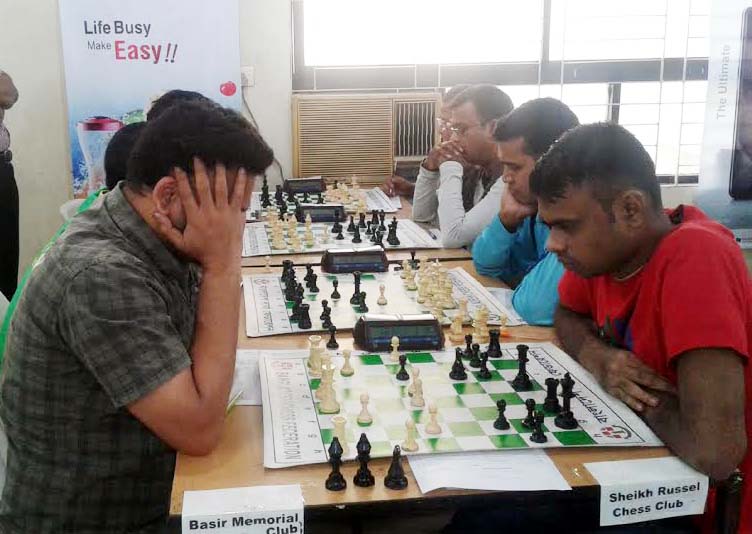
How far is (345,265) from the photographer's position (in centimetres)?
258

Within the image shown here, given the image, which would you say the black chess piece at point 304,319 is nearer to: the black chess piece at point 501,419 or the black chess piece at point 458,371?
the black chess piece at point 458,371

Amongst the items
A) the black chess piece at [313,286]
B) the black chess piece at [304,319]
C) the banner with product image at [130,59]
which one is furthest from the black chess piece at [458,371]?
the banner with product image at [130,59]

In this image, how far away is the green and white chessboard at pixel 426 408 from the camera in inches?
53.6

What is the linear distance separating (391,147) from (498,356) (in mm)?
2925

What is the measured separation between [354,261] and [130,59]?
2437 mm

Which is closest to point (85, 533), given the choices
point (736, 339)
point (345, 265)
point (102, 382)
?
point (102, 382)

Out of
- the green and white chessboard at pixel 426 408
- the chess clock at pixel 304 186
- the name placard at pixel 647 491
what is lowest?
the name placard at pixel 647 491

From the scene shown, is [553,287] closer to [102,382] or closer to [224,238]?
[224,238]

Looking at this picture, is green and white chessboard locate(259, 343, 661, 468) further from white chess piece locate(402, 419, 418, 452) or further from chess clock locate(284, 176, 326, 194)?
chess clock locate(284, 176, 326, 194)

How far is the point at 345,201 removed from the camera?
152 inches

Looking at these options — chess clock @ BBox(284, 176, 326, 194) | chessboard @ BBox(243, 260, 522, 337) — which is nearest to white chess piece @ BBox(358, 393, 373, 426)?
chessboard @ BBox(243, 260, 522, 337)

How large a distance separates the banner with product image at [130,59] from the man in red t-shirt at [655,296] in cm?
321

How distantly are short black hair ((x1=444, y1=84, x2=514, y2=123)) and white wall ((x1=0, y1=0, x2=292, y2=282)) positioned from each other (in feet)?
5.23

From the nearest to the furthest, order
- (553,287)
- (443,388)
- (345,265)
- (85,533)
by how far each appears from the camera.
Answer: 1. (85,533)
2. (443,388)
3. (553,287)
4. (345,265)
